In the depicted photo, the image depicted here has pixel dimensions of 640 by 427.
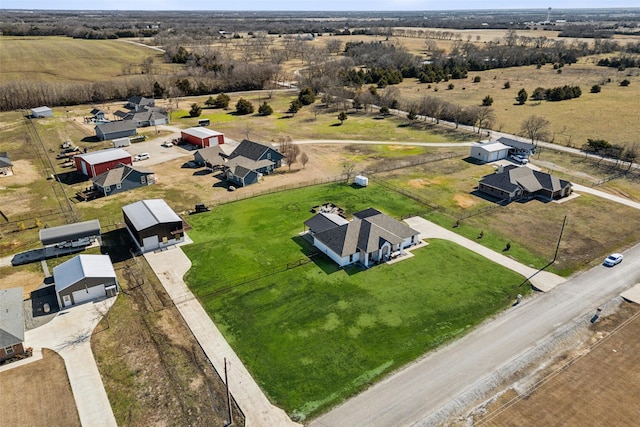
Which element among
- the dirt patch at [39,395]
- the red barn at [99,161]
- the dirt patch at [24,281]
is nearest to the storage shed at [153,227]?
the dirt patch at [24,281]

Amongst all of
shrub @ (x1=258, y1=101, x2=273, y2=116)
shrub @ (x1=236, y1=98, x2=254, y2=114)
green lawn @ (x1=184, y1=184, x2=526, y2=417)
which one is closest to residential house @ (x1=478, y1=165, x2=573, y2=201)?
green lawn @ (x1=184, y1=184, x2=526, y2=417)

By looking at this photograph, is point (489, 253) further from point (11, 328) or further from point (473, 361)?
point (11, 328)

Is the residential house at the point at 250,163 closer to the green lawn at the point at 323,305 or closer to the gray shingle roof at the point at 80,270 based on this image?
the green lawn at the point at 323,305

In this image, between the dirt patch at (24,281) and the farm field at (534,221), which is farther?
the farm field at (534,221)

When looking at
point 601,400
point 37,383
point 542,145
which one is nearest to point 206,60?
point 542,145

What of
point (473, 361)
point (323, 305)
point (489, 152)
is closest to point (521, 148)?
point (489, 152)

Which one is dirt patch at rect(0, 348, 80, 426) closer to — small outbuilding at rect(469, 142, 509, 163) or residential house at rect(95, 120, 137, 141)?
residential house at rect(95, 120, 137, 141)
